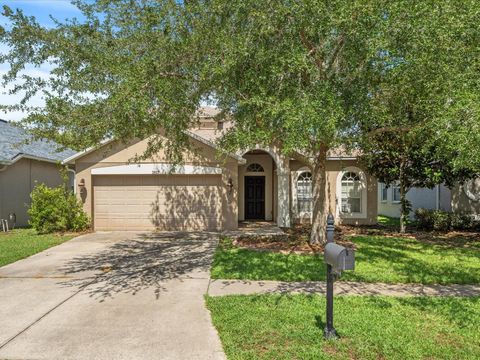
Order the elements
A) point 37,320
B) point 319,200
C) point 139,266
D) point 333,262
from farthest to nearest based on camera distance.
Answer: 1. point 319,200
2. point 139,266
3. point 37,320
4. point 333,262

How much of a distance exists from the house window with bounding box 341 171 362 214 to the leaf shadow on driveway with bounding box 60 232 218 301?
7.11 meters

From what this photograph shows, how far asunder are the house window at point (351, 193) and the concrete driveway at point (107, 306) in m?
8.71

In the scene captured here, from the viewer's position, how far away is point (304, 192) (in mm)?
17969

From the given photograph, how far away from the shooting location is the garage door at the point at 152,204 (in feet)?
50.9

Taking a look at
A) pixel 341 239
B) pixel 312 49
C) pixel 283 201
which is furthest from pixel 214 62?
pixel 283 201

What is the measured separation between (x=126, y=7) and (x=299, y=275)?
6.46 m

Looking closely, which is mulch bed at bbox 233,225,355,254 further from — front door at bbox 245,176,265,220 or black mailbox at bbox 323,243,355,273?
black mailbox at bbox 323,243,355,273

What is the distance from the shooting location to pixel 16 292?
7.02 metres

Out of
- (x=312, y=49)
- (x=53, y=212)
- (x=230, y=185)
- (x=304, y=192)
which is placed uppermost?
(x=312, y=49)

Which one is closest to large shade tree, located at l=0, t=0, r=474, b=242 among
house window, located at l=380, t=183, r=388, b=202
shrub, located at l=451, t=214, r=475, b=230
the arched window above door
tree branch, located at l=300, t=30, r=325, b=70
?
tree branch, located at l=300, t=30, r=325, b=70

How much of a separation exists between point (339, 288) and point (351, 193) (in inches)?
437

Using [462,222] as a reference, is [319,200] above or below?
above

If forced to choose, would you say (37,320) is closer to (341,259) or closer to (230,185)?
(341,259)

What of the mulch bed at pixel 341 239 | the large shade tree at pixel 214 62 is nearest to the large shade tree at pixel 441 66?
the large shade tree at pixel 214 62
